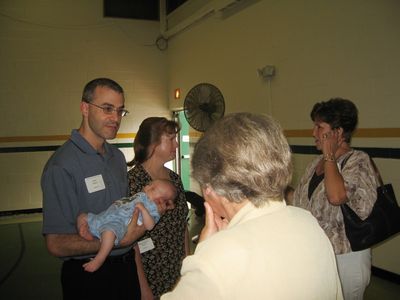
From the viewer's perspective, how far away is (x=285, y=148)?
94 centimetres

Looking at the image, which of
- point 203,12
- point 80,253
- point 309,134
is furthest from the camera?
point 203,12

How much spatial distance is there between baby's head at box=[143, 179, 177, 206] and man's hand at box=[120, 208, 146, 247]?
167mm

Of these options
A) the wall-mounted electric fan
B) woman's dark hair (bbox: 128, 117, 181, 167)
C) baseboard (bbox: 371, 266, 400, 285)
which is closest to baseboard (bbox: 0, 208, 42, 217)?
the wall-mounted electric fan

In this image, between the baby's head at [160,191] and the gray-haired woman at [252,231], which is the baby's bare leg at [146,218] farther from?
the gray-haired woman at [252,231]

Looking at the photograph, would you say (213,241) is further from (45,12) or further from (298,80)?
(45,12)

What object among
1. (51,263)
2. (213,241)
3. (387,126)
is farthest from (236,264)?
(51,263)

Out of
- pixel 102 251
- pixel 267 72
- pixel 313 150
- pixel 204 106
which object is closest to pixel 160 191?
pixel 102 251

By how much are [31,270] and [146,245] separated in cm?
277

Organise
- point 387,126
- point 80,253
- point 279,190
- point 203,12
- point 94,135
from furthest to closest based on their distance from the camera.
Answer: point 203,12 < point 387,126 < point 94,135 < point 80,253 < point 279,190

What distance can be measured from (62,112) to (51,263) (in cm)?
366

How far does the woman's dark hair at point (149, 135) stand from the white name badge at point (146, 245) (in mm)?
499

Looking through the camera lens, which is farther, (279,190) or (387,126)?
(387,126)

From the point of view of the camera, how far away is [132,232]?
1.73 meters

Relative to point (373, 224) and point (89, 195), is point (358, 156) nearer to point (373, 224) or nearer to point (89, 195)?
point (373, 224)
